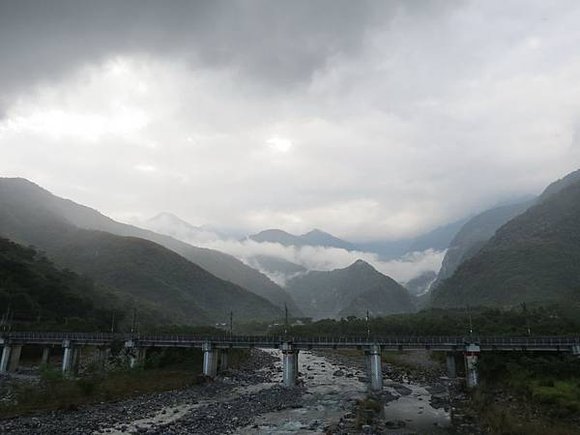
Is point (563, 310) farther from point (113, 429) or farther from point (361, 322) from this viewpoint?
point (113, 429)

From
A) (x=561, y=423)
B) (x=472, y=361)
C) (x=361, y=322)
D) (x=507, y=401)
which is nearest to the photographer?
(x=561, y=423)

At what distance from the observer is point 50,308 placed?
13088 cm

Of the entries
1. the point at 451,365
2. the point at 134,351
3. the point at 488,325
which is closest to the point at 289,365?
the point at 451,365

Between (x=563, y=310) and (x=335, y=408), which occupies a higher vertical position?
(x=563, y=310)

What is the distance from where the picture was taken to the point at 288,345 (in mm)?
73500

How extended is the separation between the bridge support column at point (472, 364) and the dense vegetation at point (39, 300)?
92699 millimetres

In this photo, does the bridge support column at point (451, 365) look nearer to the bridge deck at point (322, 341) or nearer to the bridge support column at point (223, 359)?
the bridge deck at point (322, 341)

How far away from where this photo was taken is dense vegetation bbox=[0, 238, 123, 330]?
118 m

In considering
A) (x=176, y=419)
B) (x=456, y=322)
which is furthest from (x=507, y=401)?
(x=456, y=322)

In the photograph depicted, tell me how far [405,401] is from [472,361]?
14630 mm

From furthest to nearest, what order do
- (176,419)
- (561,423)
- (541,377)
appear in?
(541,377) → (176,419) → (561,423)

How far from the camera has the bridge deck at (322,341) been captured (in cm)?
6531

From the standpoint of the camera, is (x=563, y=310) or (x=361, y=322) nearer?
(x=563, y=310)

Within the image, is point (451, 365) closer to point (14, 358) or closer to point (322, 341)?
point (322, 341)
